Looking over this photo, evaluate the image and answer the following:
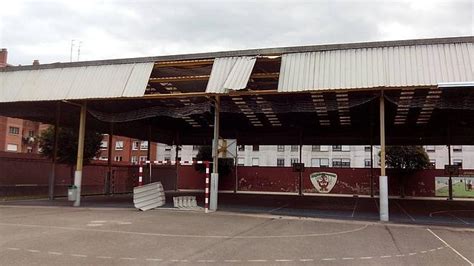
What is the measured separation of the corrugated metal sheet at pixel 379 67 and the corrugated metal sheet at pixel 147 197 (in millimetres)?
7284

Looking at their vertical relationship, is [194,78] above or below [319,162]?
above

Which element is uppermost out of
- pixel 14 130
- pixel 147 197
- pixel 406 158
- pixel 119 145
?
pixel 14 130

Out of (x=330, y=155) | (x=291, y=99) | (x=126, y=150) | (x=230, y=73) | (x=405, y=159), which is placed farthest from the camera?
(x=126, y=150)

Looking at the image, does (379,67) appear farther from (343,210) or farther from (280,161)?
(280,161)

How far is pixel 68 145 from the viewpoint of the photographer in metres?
30.7

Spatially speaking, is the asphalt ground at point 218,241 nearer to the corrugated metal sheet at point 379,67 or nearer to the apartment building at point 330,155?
the corrugated metal sheet at point 379,67

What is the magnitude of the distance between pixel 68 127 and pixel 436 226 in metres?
24.0

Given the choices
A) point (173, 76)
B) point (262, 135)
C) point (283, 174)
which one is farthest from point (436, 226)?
point (283, 174)

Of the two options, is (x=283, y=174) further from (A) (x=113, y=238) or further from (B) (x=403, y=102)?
(A) (x=113, y=238)

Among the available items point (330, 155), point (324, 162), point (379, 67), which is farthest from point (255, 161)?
point (379, 67)

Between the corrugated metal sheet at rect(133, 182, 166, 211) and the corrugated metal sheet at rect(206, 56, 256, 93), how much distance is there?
16.8ft

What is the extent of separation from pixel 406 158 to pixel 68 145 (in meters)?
27.4

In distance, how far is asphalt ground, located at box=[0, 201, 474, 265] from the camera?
30.6ft

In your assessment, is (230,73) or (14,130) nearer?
(230,73)
